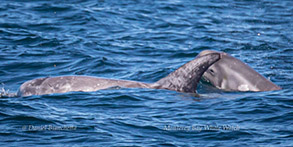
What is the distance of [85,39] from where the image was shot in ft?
63.5

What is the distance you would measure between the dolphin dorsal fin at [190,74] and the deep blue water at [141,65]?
A: 0.27m

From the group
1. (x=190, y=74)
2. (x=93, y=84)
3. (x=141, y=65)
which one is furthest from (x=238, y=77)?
(x=141, y=65)

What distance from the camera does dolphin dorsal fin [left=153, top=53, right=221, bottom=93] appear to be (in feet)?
36.2

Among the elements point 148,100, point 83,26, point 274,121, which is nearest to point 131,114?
point 148,100

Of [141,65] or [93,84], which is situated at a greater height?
[93,84]

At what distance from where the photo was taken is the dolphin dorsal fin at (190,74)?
36.2 feet

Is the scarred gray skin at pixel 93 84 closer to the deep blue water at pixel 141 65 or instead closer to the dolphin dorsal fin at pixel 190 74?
the dolphin dorsal fin at pixel 190 74

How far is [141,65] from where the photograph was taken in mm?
16047

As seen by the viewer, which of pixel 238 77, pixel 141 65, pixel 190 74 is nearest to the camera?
pixel 190 74

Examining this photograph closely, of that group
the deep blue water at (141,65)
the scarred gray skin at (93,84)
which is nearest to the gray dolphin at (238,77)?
the deep blue water at (141,65)

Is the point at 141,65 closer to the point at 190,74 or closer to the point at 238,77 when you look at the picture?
the point at 238,77

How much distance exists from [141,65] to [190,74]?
197 inches

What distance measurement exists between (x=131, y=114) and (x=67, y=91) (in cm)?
233

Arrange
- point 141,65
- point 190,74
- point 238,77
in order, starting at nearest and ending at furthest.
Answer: point 190,74 < point 238,77 < point 141,65
